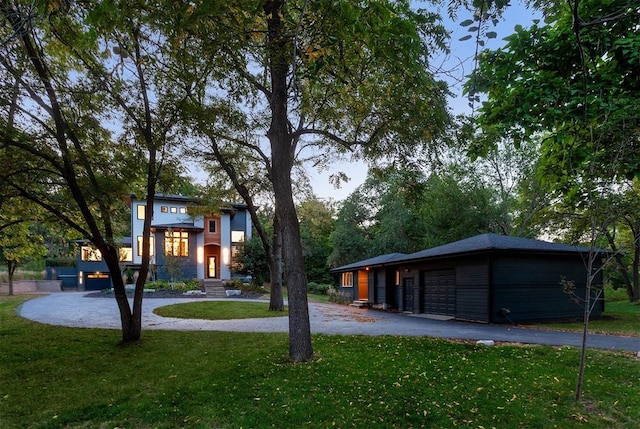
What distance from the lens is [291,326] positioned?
21.9 ft

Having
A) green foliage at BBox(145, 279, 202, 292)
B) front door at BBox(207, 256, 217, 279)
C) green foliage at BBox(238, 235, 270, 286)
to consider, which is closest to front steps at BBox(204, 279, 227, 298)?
green foliage at BBox(145, 279, 202, 292)

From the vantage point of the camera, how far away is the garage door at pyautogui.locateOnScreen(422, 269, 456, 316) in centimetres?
1532

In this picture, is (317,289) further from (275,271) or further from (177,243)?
(275,271)

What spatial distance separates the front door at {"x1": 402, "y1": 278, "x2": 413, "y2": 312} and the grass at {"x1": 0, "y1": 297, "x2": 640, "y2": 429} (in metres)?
10.4

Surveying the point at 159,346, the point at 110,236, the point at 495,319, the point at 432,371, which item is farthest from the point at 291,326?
the point at 495,319

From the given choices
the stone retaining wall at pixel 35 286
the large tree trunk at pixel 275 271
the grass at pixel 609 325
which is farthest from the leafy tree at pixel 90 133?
the stone retaining wall at pixel 35 286

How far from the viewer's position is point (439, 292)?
637 inches

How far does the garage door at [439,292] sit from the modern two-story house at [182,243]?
1618 cm

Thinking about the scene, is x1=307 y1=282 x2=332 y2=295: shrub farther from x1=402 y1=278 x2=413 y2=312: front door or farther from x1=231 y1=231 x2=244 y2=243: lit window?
x1=402 y1=278 x2=413 y2=312: front door

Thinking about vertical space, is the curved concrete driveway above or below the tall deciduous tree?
below

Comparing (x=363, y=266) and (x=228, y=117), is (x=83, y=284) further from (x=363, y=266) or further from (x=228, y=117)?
(x=228, y=117)

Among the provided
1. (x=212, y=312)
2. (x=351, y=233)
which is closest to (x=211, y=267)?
(x=351, y=233)

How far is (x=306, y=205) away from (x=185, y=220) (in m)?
16.4

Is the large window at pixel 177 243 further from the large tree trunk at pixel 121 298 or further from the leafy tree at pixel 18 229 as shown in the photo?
the large tree trunk at pixel 121 298
